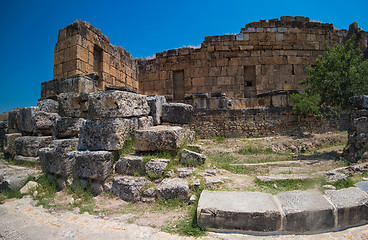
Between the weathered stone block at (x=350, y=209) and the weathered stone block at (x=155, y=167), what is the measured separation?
235 cm

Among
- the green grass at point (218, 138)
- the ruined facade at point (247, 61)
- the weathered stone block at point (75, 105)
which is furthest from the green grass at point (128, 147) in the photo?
the ruined facade at point (247, 61)

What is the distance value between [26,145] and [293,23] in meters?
17.8

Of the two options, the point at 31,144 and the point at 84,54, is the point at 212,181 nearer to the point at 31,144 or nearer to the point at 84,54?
the point at 31,144

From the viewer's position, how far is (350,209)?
261 centimetres

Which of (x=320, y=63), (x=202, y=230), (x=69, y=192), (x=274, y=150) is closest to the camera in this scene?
(x=202, y=230)

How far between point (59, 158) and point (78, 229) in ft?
6.28

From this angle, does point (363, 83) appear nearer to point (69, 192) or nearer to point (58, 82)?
point (69, 192)

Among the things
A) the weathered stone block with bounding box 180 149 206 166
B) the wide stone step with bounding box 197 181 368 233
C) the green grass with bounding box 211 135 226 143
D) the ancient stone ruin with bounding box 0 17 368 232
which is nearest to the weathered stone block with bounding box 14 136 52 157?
the ancient stone ruin with bounding box 0 17 368 232

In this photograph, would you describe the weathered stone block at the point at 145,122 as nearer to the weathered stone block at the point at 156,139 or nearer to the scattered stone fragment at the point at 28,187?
the weathered stone block at the point at 156,139

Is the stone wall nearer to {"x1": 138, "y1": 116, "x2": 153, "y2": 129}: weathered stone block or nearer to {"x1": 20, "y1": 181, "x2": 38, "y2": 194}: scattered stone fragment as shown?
{"x1": 138, "y1": 116, "x2": 153, "y2": 129}: weathered stone block

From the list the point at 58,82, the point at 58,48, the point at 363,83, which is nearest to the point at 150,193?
the point at 58,82

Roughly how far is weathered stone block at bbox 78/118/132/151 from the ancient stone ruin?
0.7 inches

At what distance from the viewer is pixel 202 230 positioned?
2.56 meters

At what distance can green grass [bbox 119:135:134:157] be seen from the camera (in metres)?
4.21
